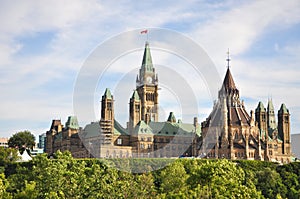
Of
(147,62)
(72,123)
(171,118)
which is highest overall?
(147,62)

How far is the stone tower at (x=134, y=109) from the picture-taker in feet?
517

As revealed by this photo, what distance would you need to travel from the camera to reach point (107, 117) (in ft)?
490

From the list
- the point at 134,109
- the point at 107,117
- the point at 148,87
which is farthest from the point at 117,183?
the point at 148,87

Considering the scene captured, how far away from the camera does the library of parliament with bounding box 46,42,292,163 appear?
137 m

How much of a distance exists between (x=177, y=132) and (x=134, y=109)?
48.3 feet

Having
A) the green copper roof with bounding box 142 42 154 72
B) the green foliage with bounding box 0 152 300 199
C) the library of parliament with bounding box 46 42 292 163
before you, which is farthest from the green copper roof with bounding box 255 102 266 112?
the green foliage with bounding box 0 152 300 199

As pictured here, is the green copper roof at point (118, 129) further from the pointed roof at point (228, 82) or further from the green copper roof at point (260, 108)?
the green copper roof at point (260, 108)

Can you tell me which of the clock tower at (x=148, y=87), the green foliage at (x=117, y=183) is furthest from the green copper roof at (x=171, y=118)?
the green foliage at (x=117, y=183)

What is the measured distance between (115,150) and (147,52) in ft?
125

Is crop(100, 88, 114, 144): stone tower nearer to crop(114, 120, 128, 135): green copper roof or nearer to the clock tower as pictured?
crop(114, 120, 128, 135): green copper roof

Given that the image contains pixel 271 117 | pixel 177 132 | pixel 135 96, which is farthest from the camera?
pixel 271 117

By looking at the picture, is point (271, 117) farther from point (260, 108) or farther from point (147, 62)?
point (147, 62)

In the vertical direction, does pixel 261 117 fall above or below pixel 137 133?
above

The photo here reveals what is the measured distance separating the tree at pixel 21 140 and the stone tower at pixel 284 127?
72.5 m
